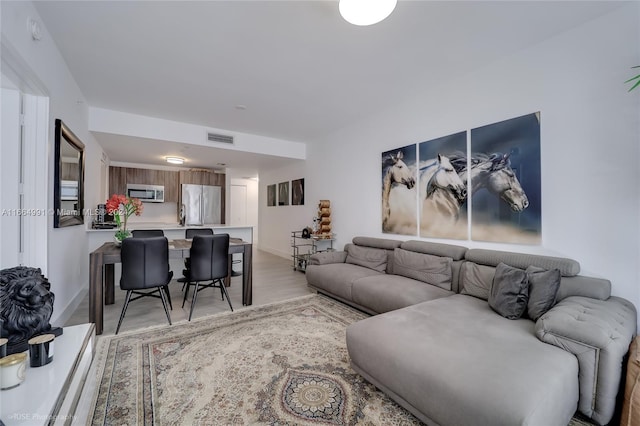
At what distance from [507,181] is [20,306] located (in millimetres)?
3709

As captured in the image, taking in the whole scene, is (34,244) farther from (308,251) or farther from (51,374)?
(308,251)

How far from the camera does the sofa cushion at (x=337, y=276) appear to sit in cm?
336

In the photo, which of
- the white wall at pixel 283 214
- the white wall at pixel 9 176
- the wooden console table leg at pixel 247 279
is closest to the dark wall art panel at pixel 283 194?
the white wall at pixel 283 214

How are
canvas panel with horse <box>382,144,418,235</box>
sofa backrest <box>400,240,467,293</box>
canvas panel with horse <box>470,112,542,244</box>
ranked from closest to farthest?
canvas panel with horse <box>470,112,542,244</box> < sofa backrest <box>400,240,467,293</box> < canvas panel with horse <box>382,144,418,235</box>

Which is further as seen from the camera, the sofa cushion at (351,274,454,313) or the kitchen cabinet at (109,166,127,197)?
the kitchen cabinet at (109,166,127,197)

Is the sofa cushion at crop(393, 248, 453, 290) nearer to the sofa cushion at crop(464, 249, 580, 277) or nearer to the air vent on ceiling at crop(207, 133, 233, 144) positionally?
the sofa cushion at crop(464, 249, 580, 277)

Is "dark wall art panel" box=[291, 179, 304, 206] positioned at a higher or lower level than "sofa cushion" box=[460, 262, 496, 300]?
higher

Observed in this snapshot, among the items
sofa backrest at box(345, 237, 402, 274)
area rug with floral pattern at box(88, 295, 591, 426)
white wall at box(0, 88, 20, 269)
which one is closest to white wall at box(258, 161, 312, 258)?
sofa backrest at box(345, 237, 402, 274)

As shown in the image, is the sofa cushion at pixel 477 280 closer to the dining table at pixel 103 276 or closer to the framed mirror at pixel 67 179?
the dining table at pixel 103 276

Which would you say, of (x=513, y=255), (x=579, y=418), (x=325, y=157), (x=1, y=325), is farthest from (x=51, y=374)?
(x=325, y=157)

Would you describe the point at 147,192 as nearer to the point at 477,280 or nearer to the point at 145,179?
the point at 145,179

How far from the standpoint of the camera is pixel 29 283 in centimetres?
133

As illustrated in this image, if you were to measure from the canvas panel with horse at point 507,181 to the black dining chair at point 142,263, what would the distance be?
3403 mm

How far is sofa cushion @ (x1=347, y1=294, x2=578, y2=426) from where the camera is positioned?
1.24 m
